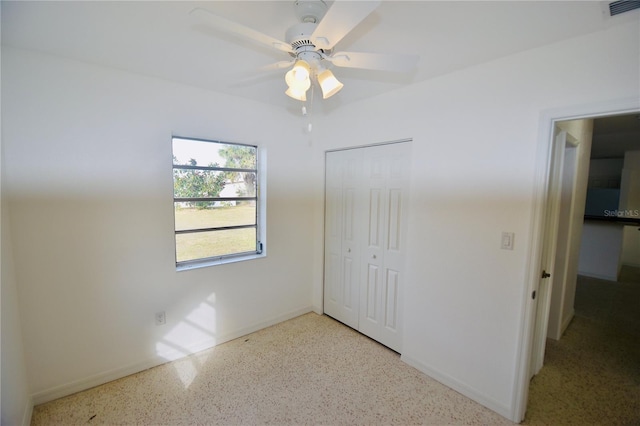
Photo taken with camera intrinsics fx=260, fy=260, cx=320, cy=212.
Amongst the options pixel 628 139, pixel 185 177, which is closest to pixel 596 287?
pixel 628 139

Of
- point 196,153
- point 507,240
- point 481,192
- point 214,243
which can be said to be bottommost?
point 214,243

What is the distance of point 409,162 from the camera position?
232 cm

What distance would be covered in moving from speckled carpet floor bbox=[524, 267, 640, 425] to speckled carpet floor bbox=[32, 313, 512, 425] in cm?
50

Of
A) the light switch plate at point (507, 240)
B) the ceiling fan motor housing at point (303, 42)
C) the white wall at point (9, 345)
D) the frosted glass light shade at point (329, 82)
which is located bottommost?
the white wall at point (9, 345)

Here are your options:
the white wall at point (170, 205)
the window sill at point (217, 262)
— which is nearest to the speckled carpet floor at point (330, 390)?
the white wall at point (170, 205)

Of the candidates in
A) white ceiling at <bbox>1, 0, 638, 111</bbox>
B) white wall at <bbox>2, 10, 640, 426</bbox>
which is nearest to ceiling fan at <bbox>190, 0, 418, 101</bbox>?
white ceiling at <bbox>1, 0, 638, 111</bbox>

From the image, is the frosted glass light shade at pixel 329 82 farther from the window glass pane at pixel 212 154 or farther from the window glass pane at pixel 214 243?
the window glass pane at pixel 214 243

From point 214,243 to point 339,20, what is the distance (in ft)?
7.37

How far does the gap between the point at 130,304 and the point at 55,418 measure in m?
0.77

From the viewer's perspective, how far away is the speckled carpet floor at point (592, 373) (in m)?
1.80

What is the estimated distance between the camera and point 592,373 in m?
2.21

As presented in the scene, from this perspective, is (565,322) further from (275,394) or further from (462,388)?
(275,394)

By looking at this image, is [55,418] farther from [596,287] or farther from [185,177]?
[596,287]

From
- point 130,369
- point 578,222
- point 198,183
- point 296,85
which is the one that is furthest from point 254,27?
point 578,222
